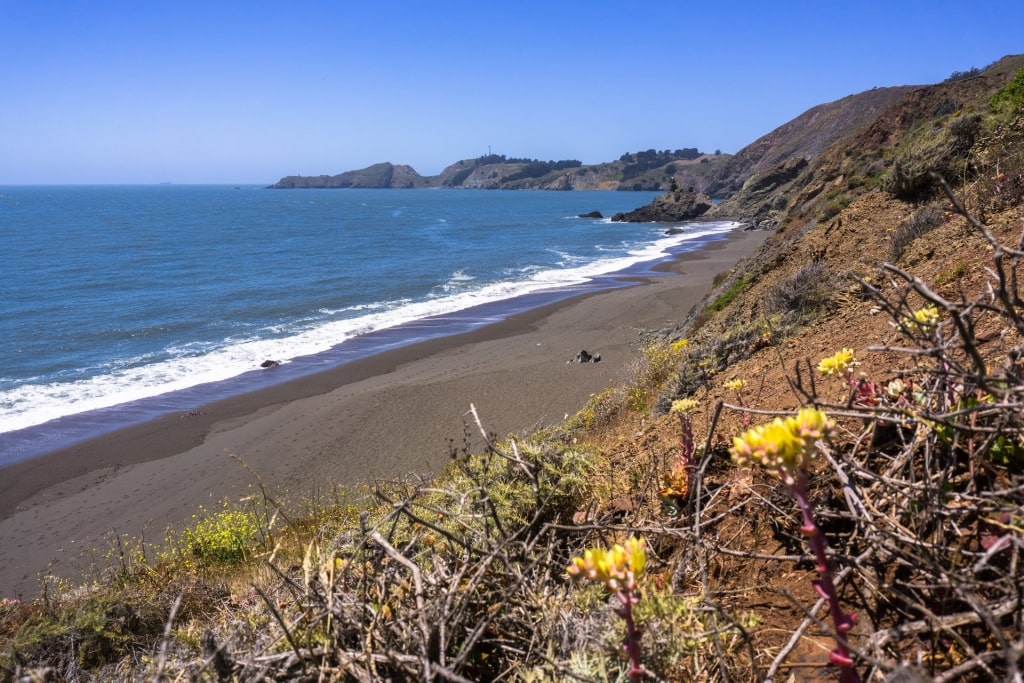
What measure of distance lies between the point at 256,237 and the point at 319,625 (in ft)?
199

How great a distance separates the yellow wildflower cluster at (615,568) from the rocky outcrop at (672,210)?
76523 millimetres

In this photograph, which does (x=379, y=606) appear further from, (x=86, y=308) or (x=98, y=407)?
(x=86, y=308)

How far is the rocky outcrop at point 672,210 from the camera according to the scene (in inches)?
2990

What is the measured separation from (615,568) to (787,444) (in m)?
0.45

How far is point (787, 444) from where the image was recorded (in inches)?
52.2

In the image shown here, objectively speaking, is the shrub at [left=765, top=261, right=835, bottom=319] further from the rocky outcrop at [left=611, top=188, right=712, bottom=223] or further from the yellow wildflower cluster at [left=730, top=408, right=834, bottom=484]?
the rocky outcrop at [left=611, top=188, right=712, bottom=223]

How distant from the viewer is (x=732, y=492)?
2631 mm

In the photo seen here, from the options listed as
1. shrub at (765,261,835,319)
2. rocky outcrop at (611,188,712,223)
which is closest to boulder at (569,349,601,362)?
shrub at (765,261,835,319)

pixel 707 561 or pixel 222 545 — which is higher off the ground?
pixel 707 561

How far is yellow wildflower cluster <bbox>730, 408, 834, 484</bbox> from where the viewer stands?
4.32 ft

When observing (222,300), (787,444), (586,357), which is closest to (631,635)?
(787,444)

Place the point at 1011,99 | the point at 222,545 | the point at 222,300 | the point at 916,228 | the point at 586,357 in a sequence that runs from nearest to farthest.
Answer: the point at 222,545 < the point at 916,228 < the point at 1011,99 < the point at 586,357 < the point at 222,300

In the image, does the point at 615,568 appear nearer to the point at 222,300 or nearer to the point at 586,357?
the point at 586,357

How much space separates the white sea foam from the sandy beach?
269 centimetres
